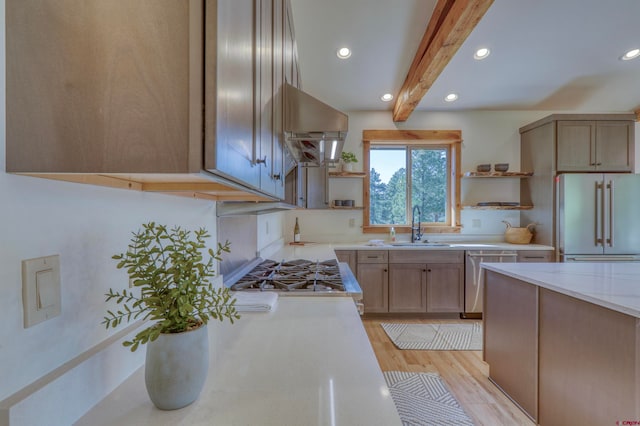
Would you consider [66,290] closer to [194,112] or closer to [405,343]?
[194,112]

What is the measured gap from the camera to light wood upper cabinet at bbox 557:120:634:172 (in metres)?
3.36

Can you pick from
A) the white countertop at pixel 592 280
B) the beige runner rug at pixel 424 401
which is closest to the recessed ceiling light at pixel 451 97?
the white countertop at pixel 592 280

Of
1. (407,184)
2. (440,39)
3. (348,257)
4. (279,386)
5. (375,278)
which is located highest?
(440,39)

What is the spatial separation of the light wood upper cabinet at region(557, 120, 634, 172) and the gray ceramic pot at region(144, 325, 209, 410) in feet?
13.7

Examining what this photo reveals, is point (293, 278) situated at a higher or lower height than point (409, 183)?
lower

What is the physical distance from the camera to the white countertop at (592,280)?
131cm

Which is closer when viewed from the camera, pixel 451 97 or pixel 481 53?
pixel 481 53

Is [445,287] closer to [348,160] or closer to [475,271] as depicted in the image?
[475,271]

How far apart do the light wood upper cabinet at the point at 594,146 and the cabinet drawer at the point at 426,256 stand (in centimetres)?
155

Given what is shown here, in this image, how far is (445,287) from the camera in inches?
134

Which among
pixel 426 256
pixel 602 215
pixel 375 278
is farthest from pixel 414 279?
pixel 602 215

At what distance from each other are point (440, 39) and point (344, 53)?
36.4 inches

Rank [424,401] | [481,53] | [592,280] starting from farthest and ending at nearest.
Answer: [481,53], [424,401], [592,280]

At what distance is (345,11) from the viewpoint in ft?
8.14
